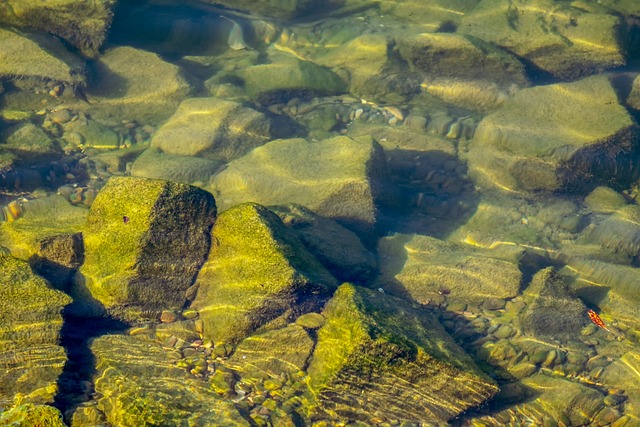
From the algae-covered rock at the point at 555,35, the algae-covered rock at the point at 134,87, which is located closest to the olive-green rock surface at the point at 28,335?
the algae-covered rock at the point at 134,87

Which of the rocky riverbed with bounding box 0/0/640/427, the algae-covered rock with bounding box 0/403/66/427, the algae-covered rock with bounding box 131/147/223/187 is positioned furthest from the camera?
the algae-covered rock with bounding box 131/147/223/187

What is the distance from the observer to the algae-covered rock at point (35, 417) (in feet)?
11.1

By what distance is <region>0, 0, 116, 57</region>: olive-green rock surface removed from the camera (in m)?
7.65

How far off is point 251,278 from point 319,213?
1.59 m

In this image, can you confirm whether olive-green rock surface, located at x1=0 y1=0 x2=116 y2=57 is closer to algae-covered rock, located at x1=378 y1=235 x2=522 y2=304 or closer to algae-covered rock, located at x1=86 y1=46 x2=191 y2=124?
algae-covered rock, located at x1=86 y1=46 x2=191 y2=124

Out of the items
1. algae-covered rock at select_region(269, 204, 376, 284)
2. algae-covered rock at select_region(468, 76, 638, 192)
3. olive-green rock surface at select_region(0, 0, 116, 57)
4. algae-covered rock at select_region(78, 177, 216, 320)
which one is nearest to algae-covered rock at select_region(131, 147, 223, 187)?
algae-covered rock at select_region(269, 204, 376, 284)

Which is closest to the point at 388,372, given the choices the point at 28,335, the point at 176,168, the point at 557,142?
the point at 28,335

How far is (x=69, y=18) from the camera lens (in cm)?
781

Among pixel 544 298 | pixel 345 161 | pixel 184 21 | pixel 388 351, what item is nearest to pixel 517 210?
pixel 544 298

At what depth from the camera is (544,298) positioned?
5363 mm

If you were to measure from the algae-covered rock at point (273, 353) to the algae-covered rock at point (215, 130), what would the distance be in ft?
10.6

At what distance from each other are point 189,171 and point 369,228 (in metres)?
2.27

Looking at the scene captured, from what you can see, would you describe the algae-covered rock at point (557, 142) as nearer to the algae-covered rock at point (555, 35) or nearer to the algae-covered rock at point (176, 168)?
the algae-covered rock at point (555, 35)

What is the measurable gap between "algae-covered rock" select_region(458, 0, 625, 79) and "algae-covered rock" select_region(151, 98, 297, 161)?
3.76m
